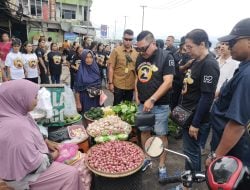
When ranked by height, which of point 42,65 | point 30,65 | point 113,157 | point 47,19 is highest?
point 47,19

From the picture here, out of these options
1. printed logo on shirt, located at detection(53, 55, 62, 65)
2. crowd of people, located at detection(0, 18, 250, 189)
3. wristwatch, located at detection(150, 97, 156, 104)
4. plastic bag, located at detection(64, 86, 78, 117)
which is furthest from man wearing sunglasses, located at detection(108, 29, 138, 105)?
printed logo on shirt, located at detection(53, 55, 62, 65)

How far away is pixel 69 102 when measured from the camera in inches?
160

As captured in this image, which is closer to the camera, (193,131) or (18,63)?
(193,131)

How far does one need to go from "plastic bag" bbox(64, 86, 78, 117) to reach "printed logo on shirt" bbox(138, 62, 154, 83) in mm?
1253

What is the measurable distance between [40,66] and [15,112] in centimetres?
616

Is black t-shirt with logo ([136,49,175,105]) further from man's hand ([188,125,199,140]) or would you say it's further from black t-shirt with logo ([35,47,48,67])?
black t-shirt with logo ([35,47,48,67])

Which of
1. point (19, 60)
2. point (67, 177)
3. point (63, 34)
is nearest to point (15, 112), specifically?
point (67, 177)

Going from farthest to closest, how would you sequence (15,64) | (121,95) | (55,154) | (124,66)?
(15,64)
(121,95)
(124,66)
(55,154)

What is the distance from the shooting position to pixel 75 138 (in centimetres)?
355

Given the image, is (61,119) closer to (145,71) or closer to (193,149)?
(145,71)

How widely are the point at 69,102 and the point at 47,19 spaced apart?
27.9 meters

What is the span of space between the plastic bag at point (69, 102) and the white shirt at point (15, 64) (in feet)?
10.5

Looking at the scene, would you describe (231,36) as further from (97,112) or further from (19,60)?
(19,60)

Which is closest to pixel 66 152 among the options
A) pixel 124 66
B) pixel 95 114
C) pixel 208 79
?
pixel 95 114
